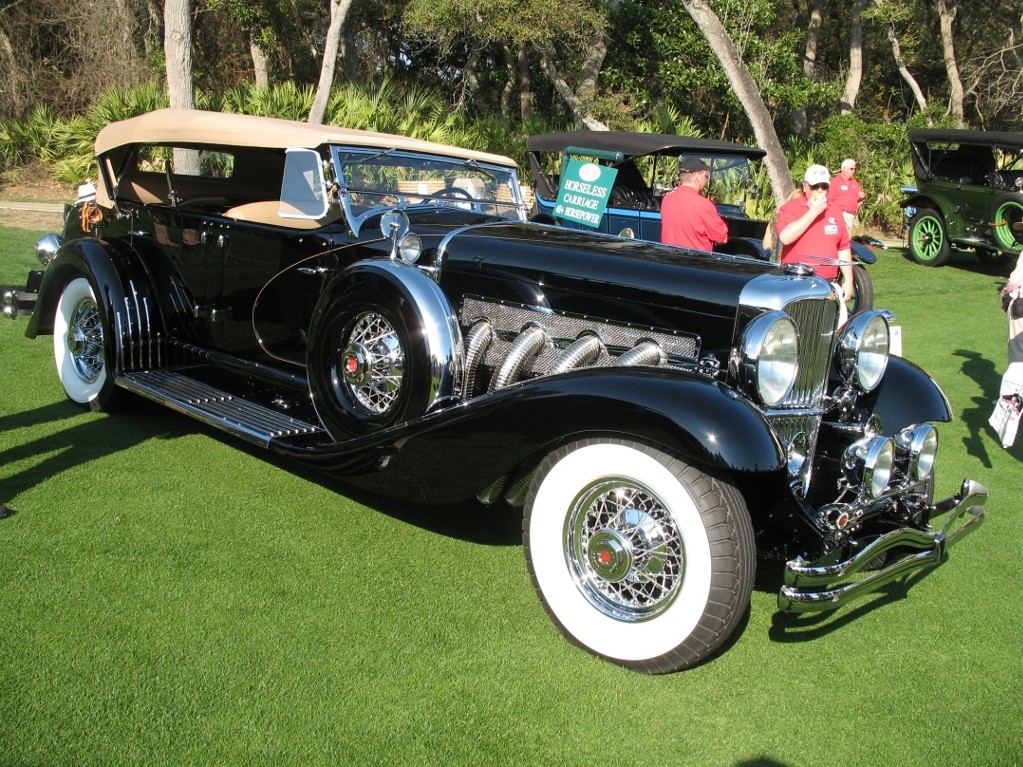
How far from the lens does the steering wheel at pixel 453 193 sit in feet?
16.4

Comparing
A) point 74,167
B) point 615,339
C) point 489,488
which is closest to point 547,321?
point 615,339

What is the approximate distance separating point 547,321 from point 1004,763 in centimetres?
231

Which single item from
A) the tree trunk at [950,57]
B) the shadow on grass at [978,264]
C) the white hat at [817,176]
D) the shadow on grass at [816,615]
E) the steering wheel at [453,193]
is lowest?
the shadow on grass at [816,615]

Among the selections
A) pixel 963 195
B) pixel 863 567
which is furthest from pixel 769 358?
pixel 963 195

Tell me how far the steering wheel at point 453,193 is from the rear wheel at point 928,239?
40.0 ft

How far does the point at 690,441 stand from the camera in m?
2.79

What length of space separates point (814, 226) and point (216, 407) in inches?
186

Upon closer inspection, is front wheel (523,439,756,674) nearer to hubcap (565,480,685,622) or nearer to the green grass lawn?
hubcap (565,480,685,622)

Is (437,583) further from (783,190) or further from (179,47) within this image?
(783,190)

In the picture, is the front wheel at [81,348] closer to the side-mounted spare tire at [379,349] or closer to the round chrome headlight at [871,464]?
the side-mounted spare tire at [379,349]

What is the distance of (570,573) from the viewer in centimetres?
322

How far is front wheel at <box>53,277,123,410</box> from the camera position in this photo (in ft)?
17.5

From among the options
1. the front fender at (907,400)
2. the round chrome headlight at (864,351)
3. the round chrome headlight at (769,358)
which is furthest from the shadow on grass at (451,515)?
the front fender at (907,400)

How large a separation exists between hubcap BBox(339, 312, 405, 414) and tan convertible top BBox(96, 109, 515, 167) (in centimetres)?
113
